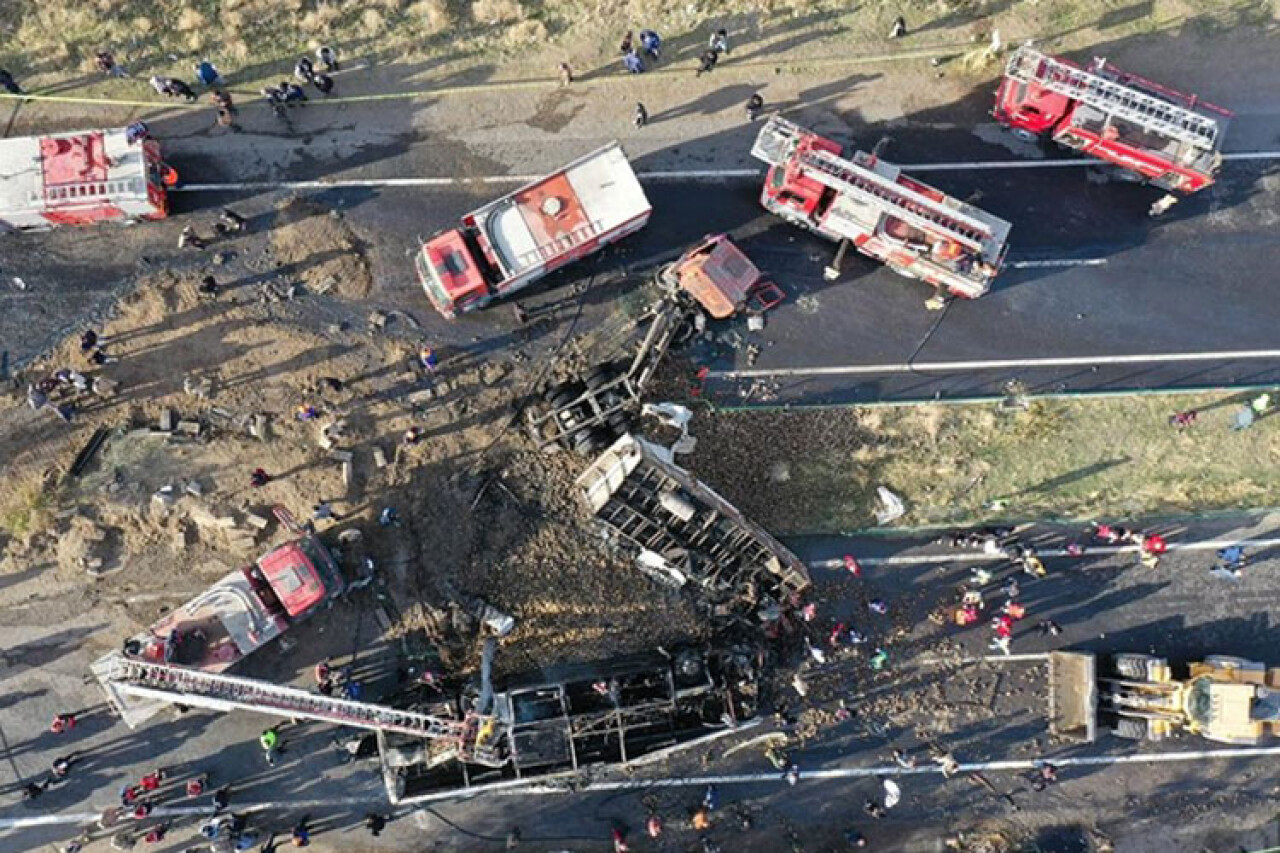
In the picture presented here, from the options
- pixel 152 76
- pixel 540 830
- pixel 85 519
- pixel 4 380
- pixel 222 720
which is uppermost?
pixel 152 76

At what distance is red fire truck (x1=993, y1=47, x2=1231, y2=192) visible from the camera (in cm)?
2717

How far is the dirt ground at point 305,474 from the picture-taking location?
2827 cm

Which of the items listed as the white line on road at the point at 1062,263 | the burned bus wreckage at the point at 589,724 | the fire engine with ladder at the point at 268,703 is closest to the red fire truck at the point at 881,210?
the white line on road at the point at 1062,263

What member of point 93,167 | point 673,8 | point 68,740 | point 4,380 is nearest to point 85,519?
point 4,380

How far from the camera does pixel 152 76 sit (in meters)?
29.2

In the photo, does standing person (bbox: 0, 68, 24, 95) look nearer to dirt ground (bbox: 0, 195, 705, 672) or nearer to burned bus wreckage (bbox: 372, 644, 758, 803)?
dirt ground (bbox: 0, 195, 705, 672)

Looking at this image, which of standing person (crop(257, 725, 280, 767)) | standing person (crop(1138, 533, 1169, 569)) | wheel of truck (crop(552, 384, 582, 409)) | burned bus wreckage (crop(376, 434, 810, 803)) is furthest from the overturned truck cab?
standing person (crop(257, 725, 280, 767))

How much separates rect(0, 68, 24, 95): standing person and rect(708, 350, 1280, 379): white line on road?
978 inches

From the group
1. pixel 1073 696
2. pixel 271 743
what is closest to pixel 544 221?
pixel 271 743

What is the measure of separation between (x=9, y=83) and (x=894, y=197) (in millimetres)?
26705

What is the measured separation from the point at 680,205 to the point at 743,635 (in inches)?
528

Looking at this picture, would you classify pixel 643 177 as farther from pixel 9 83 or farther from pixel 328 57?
pixel 9 83

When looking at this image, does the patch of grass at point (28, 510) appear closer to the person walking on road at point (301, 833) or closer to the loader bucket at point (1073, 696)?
the person walking on road at point (301, 833)

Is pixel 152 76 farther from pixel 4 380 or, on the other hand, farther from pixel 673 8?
pixel 673 8
